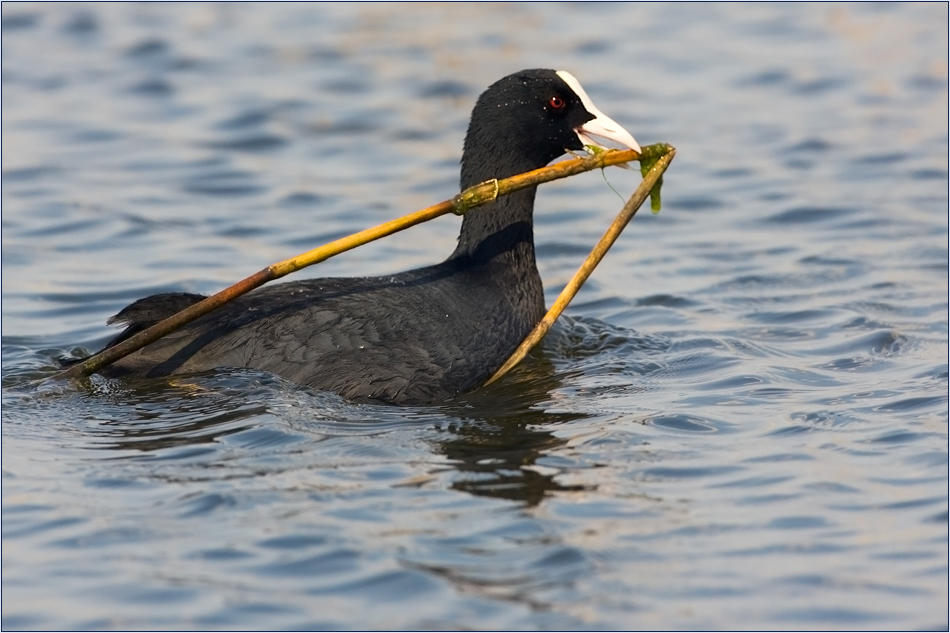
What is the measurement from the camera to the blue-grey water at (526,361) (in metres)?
4.14

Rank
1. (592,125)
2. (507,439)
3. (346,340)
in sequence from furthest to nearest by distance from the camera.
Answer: (592,125) < (346,340) < (507,439)

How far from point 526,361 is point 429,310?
0.86 m

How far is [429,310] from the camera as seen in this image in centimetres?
578

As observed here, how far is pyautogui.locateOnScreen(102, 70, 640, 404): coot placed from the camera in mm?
5547

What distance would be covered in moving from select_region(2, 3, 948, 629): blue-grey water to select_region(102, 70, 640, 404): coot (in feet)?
0.39

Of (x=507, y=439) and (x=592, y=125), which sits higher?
(x=592, y=125)

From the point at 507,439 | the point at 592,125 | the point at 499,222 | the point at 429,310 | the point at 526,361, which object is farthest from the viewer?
the point at 526,361

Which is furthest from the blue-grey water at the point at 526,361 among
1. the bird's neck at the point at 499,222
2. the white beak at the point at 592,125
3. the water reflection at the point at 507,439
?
the white beak at the point at 592,125

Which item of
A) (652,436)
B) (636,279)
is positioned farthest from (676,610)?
(636,279)

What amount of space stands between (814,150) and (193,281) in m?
4.93

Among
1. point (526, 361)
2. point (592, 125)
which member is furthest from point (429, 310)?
point (592, 125)

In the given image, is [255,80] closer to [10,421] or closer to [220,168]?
[220,168]

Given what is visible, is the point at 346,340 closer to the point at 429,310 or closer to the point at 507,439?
the point at 429,310

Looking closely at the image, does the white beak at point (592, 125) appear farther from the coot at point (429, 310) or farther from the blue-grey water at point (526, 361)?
the blue-grey water at point (526, 361)
